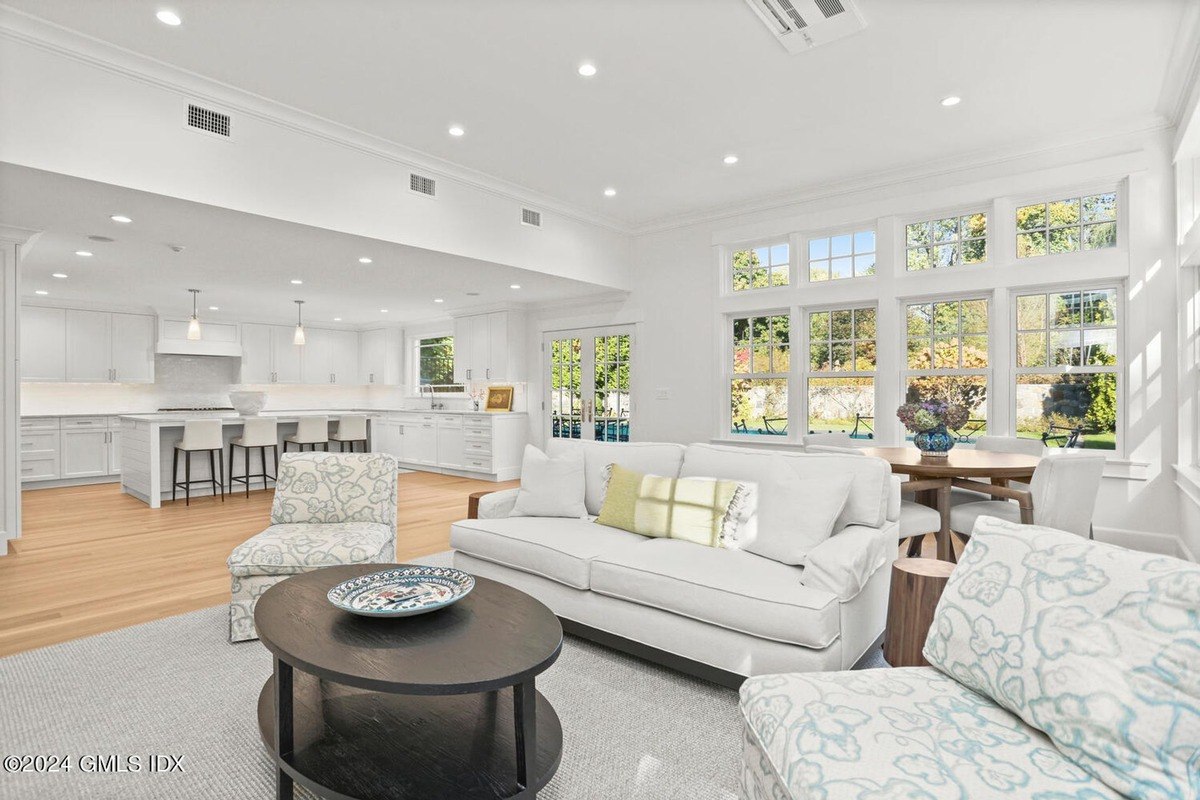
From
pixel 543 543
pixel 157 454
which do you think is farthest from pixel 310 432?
pixel 543 543

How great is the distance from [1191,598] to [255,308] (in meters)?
9.72

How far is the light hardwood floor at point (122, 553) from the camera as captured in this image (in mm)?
3082

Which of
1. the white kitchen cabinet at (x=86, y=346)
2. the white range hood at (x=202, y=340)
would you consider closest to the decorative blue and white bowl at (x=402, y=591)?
the white range hood at (x=202, y=340)

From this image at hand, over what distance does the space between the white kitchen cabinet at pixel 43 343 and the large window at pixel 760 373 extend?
8.37 m

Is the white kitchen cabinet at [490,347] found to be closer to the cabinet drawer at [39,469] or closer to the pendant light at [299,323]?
the pendant light at [299,323]

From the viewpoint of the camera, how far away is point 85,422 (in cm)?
745

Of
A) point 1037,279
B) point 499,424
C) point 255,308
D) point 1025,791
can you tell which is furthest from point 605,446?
point 255,308

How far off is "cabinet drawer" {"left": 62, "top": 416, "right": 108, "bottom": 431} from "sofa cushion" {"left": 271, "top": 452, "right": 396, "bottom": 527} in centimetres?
619

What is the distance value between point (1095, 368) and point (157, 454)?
8.22 m

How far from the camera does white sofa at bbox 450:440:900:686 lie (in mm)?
2084

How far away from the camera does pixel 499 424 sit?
7.77 meters

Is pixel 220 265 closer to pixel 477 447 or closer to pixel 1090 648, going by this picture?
pixel 477 447

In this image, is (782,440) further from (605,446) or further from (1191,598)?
(1191,598)

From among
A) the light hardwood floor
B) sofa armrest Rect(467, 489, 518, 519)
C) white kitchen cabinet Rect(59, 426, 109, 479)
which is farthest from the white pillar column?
white kitchen cabinet Rect(59, 426, 109, 479)
